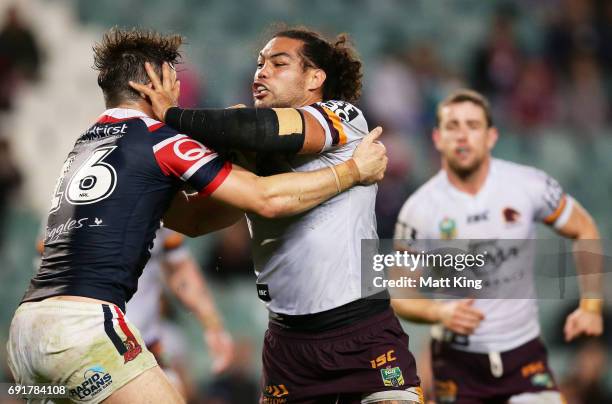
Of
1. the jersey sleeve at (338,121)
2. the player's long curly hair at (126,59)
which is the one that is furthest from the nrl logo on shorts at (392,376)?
the player's long curly hair at (126,59)

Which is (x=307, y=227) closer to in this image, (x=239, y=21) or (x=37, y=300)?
(x=37, y=300)

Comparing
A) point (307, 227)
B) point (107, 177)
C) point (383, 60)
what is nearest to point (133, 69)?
point (107, 177)

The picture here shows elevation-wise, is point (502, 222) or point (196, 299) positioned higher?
point (502, 222)

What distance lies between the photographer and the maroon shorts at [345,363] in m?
4.30

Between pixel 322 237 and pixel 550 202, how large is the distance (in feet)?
7.41

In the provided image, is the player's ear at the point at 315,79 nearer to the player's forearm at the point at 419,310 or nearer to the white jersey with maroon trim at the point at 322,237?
the white jersey with maroon trim at the point at 322,237

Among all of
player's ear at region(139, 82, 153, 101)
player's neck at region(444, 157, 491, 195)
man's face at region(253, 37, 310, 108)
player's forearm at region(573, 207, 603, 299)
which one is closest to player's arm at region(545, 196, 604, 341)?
player's forearm at region(573, 207, 603, 299)

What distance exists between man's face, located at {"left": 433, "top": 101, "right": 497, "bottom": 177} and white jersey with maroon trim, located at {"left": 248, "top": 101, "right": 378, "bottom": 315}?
1817 millimetres

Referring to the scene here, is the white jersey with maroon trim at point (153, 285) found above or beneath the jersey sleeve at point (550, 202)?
beneath

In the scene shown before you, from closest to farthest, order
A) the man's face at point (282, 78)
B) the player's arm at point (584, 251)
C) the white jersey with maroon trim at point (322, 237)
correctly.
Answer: the white jersey with maroon trim at point (322, 237) → the man's face at point (282, 78) → the player's arm at point (584, 251)

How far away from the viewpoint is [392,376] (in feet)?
14.0

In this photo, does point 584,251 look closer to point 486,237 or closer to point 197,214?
point 486,237

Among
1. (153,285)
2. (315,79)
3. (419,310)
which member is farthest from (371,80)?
(315,79)

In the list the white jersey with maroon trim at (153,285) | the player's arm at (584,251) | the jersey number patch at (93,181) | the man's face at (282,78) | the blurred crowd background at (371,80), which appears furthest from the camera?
the blurred crowd background at (371,80)
